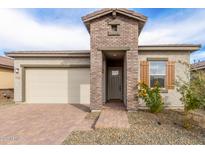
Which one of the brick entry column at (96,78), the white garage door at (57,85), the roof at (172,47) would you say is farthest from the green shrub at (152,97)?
the white garage door at (57,85)

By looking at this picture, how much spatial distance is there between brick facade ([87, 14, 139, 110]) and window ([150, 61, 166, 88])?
→ 158 cm

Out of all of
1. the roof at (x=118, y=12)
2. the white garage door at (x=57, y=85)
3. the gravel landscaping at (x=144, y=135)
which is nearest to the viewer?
the gravel landscaping at (x=144, y=135)

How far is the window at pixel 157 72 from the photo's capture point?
9.15 metres

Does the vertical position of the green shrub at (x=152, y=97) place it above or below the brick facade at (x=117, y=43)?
below

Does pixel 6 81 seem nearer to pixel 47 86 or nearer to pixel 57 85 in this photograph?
pixel 47 86

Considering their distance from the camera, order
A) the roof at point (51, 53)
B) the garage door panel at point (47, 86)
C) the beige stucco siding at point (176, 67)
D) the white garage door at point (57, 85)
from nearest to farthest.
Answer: the beige stucco siding at point (176, 67) → the roof at point (51, 53) → the white garage door at point (57, 85) → the garage door panel at point (47, 86)

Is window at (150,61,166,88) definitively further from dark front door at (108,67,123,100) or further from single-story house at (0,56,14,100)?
single-story house at (0,56,14,100)

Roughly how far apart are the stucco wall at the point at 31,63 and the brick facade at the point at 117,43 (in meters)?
3.02

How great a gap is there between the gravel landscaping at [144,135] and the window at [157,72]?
3417mm

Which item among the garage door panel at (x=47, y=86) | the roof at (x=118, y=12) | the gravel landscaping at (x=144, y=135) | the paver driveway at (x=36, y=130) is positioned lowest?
the paver driveway at (x=36, y=130)

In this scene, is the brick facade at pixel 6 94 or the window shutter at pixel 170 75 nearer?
the window shutter at pixel 170 75

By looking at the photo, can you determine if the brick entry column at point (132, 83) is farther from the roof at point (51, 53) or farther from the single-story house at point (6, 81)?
the single-story house at point (6, 81)
